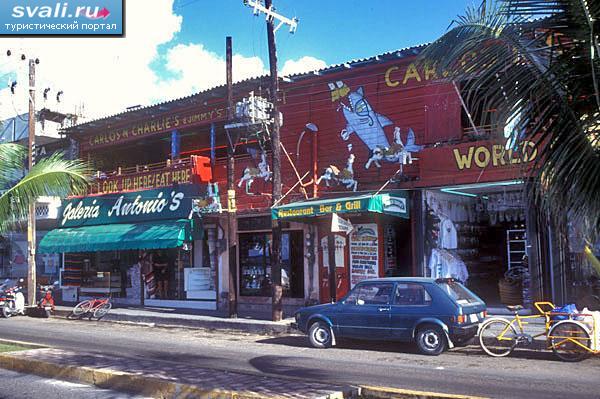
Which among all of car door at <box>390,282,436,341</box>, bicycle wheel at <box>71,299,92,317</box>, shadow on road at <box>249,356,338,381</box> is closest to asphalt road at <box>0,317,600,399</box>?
shadow on road at <box>249,356,338,381</box>

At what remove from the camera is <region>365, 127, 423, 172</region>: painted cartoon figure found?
1708cm

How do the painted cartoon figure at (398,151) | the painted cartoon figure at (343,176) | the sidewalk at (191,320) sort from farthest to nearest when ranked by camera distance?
the painted cartoon figure at (343,176) < the painted cartoon figure at (398,151) < the sidewalk at (191,320)

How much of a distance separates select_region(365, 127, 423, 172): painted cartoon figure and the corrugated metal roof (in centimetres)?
215

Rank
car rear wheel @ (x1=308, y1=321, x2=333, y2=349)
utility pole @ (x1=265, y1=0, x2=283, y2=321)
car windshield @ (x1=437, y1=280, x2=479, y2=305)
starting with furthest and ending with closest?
utility pole @ (x1=265, y1=0, x2=283, y2=321) < car rear wheel @ (x1=308, y1=321, x2=333, y2=349) < car windshield @ (x1=437, y1=280, x2=479, y2=305)

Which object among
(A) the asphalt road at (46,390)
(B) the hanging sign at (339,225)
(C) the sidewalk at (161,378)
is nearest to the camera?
(C) the sidewalk at (161,378)

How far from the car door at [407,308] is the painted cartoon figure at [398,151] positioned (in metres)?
5.89

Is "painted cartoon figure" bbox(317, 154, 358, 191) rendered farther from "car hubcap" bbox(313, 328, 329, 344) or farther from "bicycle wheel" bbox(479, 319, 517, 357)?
"bicycle wheel" bbox(479, 319, 517, 357)

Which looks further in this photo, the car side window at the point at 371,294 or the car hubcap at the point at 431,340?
the car side window at the point at 371,294

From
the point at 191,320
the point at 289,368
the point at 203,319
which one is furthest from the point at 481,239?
the point at 289,368

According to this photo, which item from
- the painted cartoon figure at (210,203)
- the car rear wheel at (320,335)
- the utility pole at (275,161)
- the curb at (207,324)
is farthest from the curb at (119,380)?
the painted cartoon figure at (210,203)

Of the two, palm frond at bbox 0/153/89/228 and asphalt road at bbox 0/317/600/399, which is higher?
palm frond at bbox 0/153/89/228

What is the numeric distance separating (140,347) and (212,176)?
9.43m

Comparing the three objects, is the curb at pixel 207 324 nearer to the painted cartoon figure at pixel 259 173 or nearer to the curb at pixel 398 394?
the painted cartoon figure at pixel 259 173

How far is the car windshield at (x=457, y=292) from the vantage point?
38.1ft
